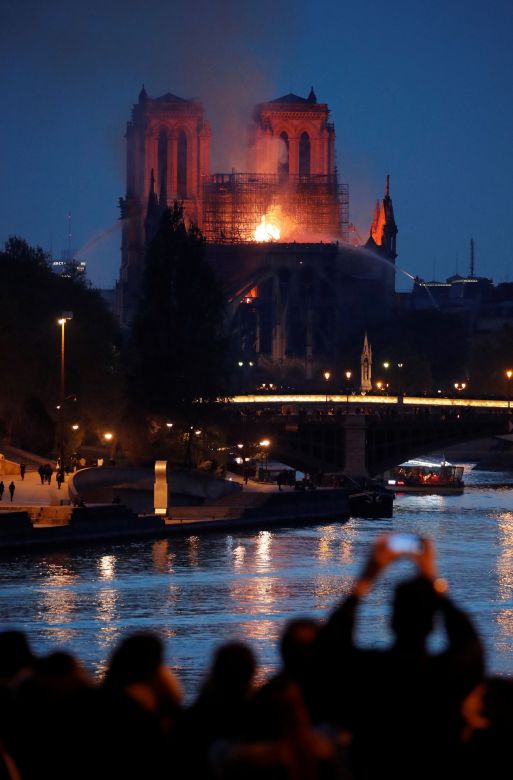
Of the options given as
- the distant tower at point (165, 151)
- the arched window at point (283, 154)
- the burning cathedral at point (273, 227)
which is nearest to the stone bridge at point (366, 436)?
the burning cathedral at point (273, 227)

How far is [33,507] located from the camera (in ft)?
168

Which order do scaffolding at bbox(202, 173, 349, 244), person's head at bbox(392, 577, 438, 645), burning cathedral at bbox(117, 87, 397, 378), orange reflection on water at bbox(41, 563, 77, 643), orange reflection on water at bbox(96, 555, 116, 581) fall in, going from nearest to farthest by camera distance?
person's head at bbox(392, 577, 438, 645), orange reflection on water at bbox(41, 563, 77, 643), orange reflection on water at bbox(96, 555, 116, 581), burning cathedral at bbox(117, 87, 397, 378), scaffolding at bbox(202, 173, 349, 244)

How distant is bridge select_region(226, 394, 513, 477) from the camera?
82.9m

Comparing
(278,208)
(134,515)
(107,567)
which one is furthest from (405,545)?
(278,208)

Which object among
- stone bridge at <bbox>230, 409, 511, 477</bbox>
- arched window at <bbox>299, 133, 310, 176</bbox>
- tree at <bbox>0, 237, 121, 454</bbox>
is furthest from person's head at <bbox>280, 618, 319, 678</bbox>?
arched window at <bbox>299, 133, 310, 176</bbox>

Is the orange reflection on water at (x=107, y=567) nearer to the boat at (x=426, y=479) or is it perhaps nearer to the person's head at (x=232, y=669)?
the person's head at (x=232, y=669)

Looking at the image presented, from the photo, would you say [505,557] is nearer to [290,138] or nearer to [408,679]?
[408,679]

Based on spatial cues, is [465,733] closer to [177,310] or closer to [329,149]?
[177,310]

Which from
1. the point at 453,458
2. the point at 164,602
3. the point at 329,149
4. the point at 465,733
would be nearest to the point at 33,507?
the point at 164,602

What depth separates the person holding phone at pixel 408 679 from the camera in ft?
23.1

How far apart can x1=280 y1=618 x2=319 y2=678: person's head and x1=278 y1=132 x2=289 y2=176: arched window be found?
166213mm

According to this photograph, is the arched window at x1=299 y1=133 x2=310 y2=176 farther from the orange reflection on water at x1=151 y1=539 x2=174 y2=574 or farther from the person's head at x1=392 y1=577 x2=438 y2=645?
the person's head at x1=392 y1=577 x2=438 y2=645

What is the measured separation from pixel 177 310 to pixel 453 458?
5540 cm

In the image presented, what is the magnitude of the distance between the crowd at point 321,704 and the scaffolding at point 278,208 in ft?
486
